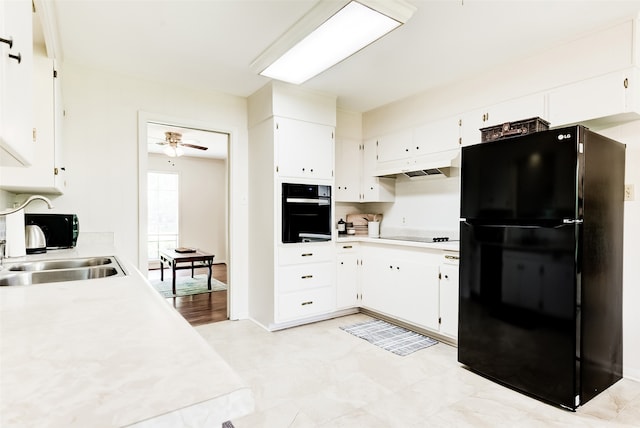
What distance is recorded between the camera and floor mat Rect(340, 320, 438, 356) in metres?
2.92

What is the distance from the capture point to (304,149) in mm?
3514

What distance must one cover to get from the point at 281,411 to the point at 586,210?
2.17 meters

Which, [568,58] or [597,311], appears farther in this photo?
[568,58]

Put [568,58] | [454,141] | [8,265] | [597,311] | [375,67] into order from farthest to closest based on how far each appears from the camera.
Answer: [454,141], [375,67], [568,58], [597,311], [8,265]

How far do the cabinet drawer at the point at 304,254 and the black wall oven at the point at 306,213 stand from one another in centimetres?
8

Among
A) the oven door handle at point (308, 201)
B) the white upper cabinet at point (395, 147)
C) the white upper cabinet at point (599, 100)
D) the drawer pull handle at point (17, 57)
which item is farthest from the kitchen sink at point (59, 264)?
the white upper cabinet at point (599, 100)

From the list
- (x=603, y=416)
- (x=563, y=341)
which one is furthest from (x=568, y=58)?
(x=603, y=416)

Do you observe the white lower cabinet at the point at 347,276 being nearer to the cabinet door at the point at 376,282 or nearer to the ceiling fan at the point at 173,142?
the cabinet door at the point at 376,282

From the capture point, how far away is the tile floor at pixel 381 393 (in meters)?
1.89

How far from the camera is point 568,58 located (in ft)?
8.12

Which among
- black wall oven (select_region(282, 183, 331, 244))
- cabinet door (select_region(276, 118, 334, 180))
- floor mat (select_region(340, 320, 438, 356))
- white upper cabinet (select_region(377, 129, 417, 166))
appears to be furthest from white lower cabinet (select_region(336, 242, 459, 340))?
white upper cabinet (select_region(377, 129, 417, 166))

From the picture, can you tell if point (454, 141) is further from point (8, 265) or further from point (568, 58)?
point (8, 265)

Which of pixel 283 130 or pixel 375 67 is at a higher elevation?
pixel 375 67

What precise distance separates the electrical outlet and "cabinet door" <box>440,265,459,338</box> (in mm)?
1258
